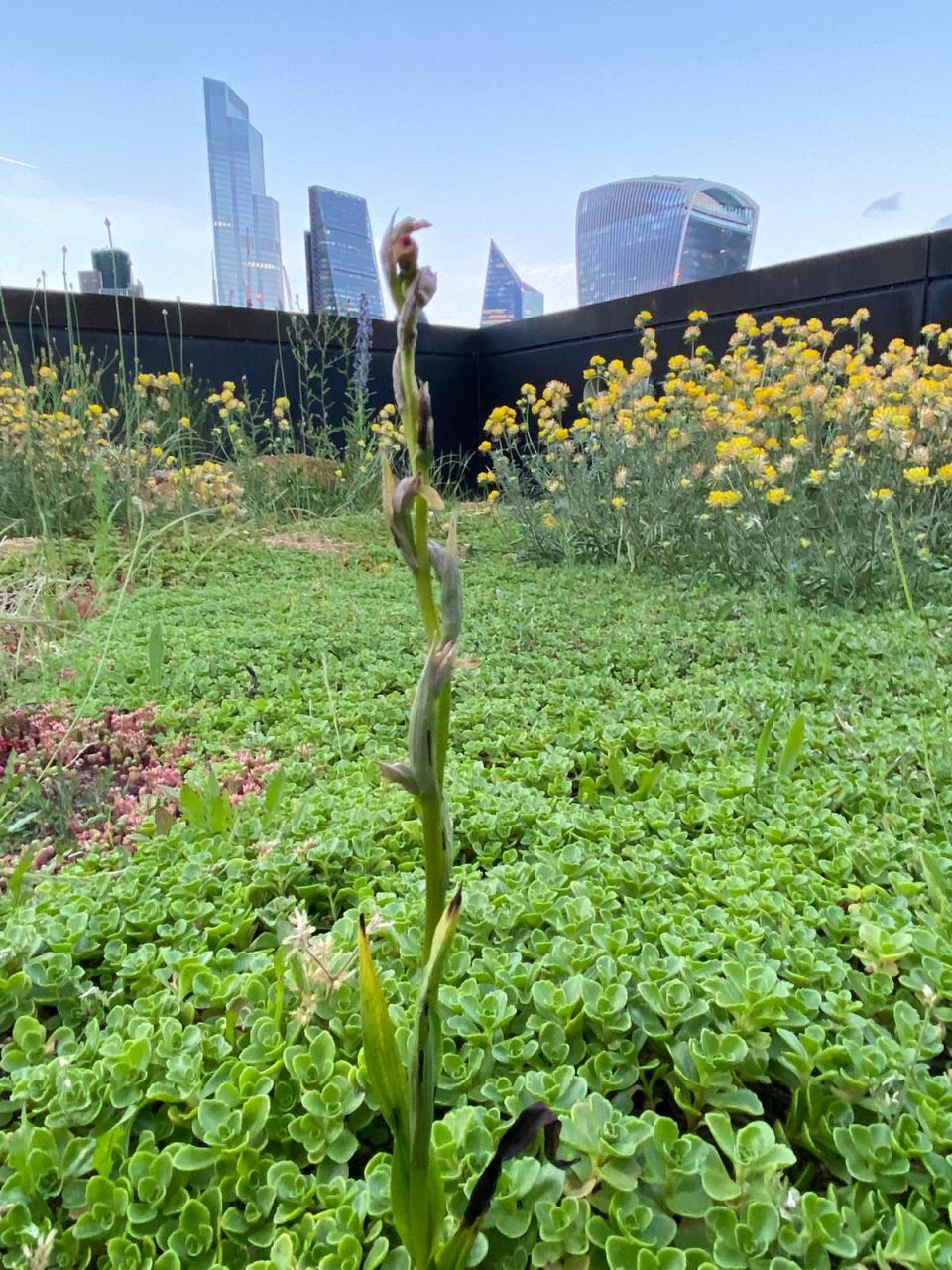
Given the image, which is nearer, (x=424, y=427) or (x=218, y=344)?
(x=424, y=427)

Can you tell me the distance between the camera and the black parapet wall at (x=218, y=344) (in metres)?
7.13

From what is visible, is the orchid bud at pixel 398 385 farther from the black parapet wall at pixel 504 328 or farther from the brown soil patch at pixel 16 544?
the black parapet wall at pixel 504 328

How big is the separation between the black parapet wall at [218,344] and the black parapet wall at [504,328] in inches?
0.4

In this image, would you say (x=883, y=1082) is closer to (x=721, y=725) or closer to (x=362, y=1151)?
(x=362, y=1151)

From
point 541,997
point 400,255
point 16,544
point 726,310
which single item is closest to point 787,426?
point 726,310

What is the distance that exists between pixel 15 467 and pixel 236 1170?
5176mm

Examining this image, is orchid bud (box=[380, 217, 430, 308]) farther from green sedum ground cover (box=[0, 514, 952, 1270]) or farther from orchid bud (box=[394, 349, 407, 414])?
green sedum ground cover (box=[0, 514, 952, 1270])

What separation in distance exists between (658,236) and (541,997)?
9.97 meters

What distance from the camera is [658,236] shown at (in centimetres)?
944

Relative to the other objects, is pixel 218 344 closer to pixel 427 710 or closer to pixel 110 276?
pixel 110 276

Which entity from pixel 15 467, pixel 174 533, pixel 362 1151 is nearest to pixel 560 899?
pixel 362 1151

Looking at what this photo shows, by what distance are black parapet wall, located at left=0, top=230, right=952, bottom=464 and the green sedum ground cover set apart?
4663mm

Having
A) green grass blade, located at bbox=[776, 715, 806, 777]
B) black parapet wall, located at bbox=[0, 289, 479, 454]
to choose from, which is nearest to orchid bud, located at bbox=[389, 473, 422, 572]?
green grass blade, located at bbox=[776, 715, 806, 777]

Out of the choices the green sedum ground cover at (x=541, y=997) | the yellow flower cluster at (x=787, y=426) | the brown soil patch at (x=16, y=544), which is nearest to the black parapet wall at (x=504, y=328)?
the yellow flower cluster at (x=787, y=426)
